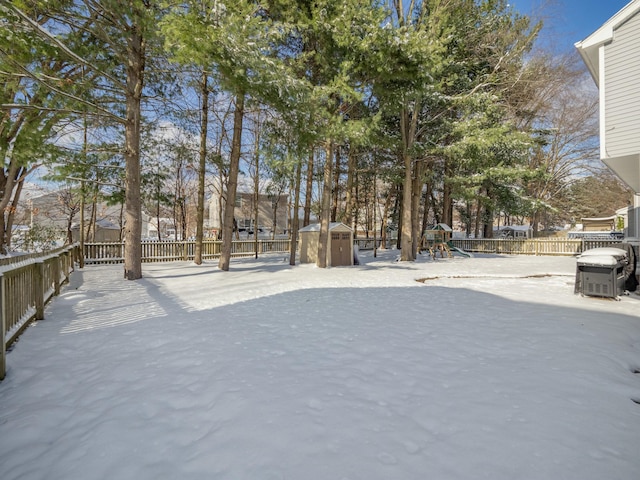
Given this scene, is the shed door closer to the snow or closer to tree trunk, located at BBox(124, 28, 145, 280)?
tree trunk, located at BBox(124, 28, 145, 280)

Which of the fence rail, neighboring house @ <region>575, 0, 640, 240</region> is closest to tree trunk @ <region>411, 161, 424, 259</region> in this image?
the fence rail

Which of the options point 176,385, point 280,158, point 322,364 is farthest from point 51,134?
point 322,364

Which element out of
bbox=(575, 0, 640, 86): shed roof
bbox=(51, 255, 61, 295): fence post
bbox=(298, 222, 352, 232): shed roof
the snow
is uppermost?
bbox=(575, 0, 640, 86): shed roof

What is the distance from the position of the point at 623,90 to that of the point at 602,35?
1633 mm

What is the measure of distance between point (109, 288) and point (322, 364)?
6.64 m

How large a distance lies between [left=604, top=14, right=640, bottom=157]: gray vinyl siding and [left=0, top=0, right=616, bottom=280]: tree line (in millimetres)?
4198

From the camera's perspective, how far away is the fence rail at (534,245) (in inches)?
725

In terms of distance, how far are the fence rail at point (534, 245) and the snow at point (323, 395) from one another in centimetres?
1701

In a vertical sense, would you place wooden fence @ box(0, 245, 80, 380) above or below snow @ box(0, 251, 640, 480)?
above

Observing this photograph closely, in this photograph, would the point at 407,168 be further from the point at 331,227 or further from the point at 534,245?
the point at 534,245

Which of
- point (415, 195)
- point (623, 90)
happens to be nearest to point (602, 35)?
point (623, 90)

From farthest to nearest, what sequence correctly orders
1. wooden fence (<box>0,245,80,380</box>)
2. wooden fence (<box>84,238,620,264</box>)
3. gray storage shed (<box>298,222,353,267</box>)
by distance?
wooden fence (<box>84,238,620,264</box>), gray storage shed (<box>298,222,353,267</box>), wooden fence (<box>0,245,80,380</box>)

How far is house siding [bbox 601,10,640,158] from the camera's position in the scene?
7219 mm

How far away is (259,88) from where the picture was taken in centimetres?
772
